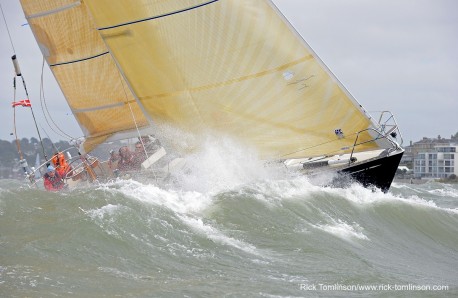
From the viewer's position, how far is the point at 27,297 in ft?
25.5

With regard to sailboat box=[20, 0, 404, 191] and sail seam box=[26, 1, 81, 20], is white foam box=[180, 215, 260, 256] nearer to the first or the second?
sailboat box=[20, 0, 404, 191]

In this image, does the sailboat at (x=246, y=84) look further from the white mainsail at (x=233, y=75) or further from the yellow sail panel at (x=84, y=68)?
the yellow sail panel at (x=84, y=68)

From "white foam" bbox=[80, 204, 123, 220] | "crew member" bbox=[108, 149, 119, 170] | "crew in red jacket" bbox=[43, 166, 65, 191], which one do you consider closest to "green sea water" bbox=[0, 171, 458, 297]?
"white foam" bbox=[80, 204, 123, 220]

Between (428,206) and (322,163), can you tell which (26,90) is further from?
(428,206)

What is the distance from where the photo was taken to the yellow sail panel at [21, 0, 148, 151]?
17344mm

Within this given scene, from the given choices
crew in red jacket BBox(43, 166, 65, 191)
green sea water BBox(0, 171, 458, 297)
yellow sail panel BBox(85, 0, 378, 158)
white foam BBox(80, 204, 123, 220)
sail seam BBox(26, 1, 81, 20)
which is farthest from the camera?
sail seam BBox(26, 1, 81, 20)

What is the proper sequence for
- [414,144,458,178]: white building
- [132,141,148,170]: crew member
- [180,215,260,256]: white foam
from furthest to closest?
[414,144,458,178]: white building, [132,141,148,170]: crew member, [180,215,260,256]: white foam

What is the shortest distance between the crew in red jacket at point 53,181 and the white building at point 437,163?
69015mm

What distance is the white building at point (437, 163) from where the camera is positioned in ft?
Result: 270

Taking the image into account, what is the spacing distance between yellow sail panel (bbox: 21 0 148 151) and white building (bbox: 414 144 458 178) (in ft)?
221

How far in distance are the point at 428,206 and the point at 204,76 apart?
4988 millimetres

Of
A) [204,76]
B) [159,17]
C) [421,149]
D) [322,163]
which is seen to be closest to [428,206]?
[322,163]

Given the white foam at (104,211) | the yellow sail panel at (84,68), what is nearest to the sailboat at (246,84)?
the yellow sail panel at (84,68)

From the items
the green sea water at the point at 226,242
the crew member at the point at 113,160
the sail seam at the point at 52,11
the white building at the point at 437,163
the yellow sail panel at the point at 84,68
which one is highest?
the white building at the point at 437,163
